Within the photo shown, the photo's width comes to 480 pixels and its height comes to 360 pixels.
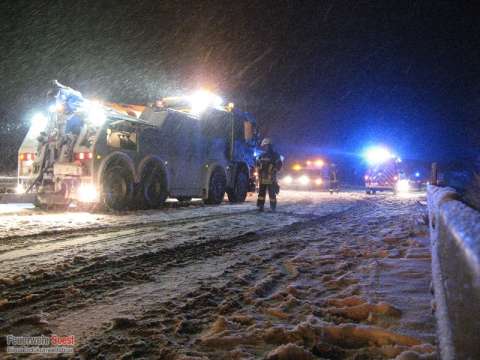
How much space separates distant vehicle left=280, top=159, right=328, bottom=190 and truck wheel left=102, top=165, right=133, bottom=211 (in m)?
18.1

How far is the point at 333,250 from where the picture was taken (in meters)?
5.36

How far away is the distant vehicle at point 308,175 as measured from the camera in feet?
87.7

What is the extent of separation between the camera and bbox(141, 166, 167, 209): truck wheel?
35.5 feet

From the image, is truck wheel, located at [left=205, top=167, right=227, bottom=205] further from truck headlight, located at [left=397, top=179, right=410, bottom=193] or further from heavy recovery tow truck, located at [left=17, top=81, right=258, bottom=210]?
truck headlight, located at [left=397, top=179, right=410, bottom=193]

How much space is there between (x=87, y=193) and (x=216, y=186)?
15.7 ft

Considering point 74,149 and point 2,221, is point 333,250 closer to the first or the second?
point 2,221

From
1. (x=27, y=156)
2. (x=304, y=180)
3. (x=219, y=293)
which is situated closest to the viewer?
(x=219, y=293)

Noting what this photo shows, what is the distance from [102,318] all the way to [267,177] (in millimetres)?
8723

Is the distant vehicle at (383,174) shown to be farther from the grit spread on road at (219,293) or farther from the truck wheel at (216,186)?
the grit spread on road at (219,293)

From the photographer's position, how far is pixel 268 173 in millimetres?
11367

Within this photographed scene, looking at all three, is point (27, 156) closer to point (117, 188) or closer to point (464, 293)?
point (117, 188)

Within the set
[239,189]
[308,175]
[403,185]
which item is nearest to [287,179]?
[308,175]

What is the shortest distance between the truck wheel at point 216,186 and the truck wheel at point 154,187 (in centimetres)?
199

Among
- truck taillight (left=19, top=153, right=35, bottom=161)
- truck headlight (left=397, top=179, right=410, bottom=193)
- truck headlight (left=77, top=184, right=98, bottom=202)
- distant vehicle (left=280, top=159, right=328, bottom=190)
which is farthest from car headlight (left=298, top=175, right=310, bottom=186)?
truck headlight (left=77, top=184, right=98, bottom=202)
